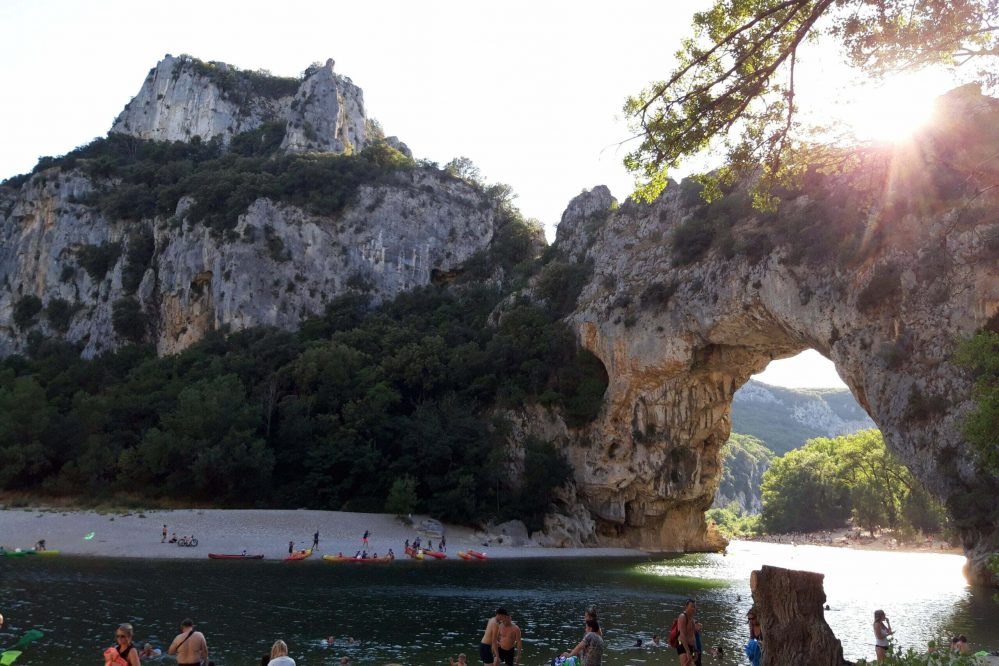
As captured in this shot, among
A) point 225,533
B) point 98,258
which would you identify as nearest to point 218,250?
point 98,258

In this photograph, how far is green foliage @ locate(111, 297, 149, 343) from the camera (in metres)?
67.6

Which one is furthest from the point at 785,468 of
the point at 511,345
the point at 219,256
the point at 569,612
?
the point at 569,612

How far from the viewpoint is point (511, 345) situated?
54.2 meters

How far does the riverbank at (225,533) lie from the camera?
121ft

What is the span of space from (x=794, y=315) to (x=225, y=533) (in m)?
31.6

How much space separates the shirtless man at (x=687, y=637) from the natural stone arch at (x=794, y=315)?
303 inches

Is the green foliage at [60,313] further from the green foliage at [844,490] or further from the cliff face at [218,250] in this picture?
the green foliage at [844,490]

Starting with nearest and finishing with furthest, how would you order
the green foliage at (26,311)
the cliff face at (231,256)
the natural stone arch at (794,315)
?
the natural stone arch at (794,315)
the cliff face at (231,256)
the green foliage at (26,311)

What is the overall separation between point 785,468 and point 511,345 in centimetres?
4871

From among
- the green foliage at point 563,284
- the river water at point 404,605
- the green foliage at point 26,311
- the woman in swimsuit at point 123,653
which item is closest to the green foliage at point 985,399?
the river water at point 404,605

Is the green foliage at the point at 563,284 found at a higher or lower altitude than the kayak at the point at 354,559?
higher

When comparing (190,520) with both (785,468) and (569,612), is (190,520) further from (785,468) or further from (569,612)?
(785,468)

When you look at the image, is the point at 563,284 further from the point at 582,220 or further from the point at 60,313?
the point at 60,313

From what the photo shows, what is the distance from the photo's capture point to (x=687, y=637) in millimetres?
11555
